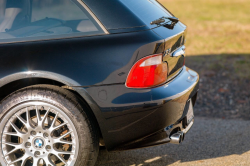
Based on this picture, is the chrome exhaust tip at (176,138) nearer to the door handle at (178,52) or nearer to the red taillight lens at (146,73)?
the red taillight lens at (146,73)

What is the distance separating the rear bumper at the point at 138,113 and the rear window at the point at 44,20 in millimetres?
557

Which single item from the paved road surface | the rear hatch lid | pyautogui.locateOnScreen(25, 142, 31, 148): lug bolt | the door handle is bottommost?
the paved road surface

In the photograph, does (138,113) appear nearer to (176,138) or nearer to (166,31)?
(176,138)

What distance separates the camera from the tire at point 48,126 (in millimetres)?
2852

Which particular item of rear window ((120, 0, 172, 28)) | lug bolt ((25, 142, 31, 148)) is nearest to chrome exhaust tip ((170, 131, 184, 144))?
rear window ((120, 0, 172, 28))

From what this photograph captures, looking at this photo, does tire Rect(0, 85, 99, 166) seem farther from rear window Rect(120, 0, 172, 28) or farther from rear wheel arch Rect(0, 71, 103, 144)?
rear window Rect(120, 0, 172, 28)

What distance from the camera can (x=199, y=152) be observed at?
376 centimetres

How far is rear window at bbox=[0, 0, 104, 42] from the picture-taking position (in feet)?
9.38

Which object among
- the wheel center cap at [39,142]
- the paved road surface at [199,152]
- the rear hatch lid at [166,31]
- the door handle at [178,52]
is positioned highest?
the rear hatch lid at [166,31]

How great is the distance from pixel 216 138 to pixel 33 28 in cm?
260

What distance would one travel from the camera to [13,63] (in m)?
2.85

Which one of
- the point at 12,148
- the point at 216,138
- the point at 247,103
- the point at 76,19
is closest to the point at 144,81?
the point at 76,19

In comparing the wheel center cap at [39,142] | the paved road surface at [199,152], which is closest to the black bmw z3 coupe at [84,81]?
the wheel center cap at [39,142]

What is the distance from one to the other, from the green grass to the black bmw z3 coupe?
613 centimetres
